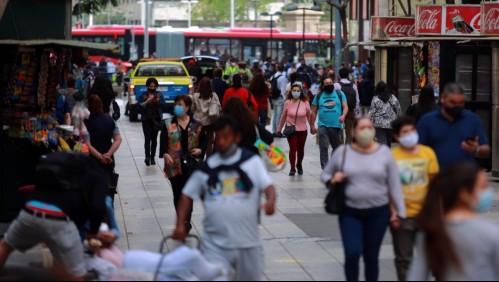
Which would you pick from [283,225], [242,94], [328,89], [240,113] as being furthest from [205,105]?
[240,113]

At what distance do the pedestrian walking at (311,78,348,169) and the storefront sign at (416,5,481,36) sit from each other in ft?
5.79

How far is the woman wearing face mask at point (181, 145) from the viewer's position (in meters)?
13.6

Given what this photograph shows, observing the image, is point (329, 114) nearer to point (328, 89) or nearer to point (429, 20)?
point (328, 89)

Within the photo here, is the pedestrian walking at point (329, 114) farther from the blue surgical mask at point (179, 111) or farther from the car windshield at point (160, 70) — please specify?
the car windshield at point (160, 70)

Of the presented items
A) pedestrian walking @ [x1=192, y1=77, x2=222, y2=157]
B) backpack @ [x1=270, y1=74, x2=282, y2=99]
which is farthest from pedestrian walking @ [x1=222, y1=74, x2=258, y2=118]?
backpack @ [x1=270, y1=74, x2=282, y2=99]

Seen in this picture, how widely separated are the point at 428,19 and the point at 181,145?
825cm

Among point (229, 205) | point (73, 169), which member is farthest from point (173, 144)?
point (229, 205)

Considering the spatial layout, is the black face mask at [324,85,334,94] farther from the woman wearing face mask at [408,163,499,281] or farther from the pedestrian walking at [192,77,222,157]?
the woman wearing face mask at [408,163,499,281]

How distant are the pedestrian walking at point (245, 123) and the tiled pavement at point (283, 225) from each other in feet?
3.73

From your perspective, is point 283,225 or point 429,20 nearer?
point 283,225

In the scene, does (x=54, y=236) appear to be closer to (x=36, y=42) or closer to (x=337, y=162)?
(x=337, y=162)

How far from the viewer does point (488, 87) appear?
69.1 ft

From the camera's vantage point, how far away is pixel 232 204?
30.0 feet

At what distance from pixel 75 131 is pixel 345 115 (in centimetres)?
690
